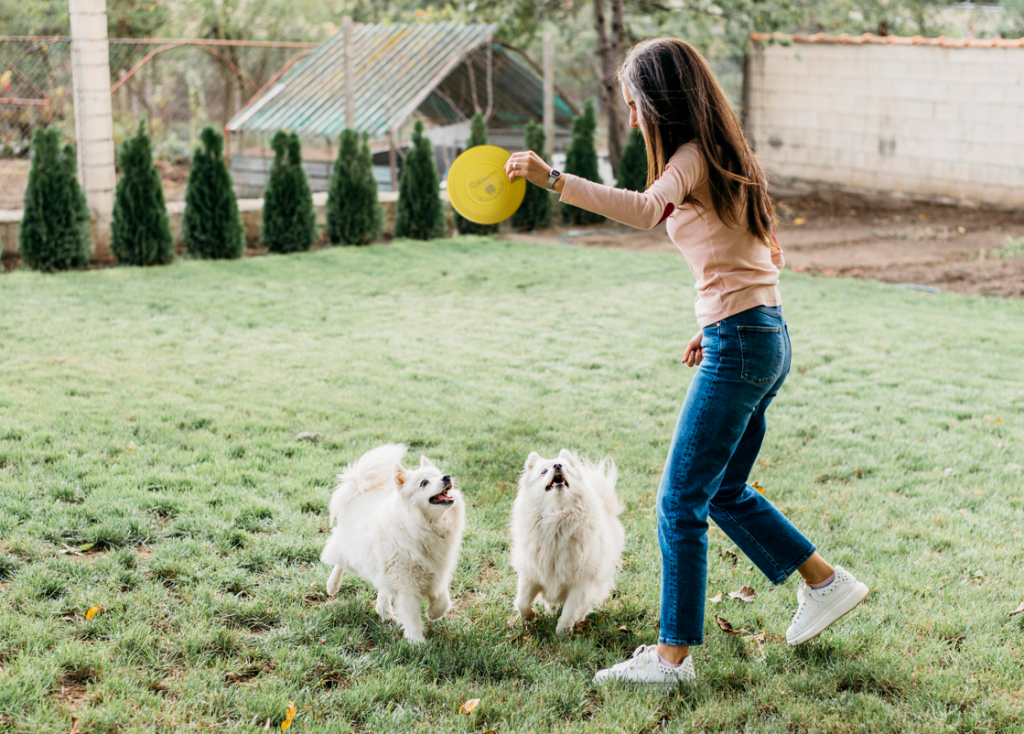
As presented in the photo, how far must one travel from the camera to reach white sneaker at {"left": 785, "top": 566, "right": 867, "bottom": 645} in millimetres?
2961

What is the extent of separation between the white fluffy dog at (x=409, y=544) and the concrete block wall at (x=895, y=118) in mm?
14694

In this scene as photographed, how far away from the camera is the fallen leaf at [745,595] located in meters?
3.41

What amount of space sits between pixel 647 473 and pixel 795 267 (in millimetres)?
6987

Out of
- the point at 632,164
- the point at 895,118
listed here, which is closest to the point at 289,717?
the point at 632,164

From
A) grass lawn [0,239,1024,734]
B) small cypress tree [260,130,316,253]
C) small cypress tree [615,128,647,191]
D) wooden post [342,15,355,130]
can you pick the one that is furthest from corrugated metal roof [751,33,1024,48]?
small cypress tree [260,130,316,253]

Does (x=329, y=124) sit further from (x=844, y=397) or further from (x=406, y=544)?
(x=406, y=544)

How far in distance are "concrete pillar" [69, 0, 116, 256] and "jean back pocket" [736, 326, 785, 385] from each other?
9.23m

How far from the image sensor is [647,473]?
4648 millimetres

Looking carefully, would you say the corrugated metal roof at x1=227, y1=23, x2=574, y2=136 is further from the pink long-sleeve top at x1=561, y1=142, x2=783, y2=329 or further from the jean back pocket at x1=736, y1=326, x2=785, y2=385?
the jean back pocket at x1=736, y1=326, x2=785, y2=385

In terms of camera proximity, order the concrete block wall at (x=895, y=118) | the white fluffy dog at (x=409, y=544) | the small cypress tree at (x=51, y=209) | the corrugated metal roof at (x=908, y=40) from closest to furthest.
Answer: the white fluffy dog at (x=409, y=544)
the small cypress tree at (x=51, y=209)
the corrugated metal roof at (x=908, y=40)
the concrete block wall at (x=895, y=118)

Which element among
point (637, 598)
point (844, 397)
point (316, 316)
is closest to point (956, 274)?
point (844, 397)

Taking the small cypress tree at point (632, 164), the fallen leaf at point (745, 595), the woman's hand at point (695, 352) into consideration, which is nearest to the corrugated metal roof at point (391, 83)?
the small cypress tree at point (632, 164)

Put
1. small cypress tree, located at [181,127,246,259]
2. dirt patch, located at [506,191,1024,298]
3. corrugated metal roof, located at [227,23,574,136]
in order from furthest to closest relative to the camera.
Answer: corrugated metal roof, located at [227,23,574,136] < small cypress tree, located at [181,127,246,259] < dirt patch, located at [506,191,1024,298]

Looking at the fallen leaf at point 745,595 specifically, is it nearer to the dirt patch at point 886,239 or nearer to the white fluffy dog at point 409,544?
the white fluffy dog at point 409,544
